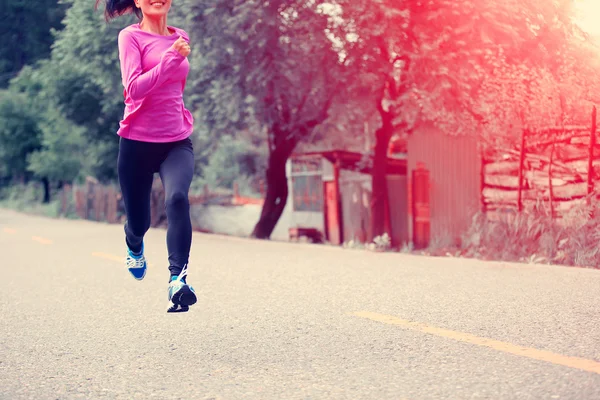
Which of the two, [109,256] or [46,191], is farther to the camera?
[46,191]

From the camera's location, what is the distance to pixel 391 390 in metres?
3.82

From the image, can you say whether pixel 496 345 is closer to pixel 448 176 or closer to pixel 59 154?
pixel 448 176

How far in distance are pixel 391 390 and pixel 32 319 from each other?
3504 millimetres

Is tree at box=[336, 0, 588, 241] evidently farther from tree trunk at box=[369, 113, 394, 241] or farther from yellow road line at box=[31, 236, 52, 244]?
yellow road line at box=[31, 236, 52, 244]

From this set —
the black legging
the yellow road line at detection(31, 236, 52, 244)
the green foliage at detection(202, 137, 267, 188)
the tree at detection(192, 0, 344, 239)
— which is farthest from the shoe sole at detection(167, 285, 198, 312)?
the green foliage at detection(202, 137, 267, 188)

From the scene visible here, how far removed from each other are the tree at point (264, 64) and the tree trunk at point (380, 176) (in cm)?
131

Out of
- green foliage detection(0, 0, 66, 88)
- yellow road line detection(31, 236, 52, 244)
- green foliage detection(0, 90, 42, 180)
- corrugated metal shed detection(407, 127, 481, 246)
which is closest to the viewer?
corrugated metal shed detection(407, 127, 481, 246)

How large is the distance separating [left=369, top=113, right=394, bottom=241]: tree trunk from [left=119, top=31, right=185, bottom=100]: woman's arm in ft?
43.1

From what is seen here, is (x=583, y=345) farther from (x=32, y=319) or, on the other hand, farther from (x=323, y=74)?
(x=323, y=74)

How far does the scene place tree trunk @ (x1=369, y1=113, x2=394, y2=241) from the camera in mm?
17938

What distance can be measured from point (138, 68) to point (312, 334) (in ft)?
6.33

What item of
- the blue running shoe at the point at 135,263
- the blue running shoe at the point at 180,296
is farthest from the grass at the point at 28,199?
the blue running shoe at the point at 180,296

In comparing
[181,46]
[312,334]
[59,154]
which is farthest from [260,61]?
[59,154]

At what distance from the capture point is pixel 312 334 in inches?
204
